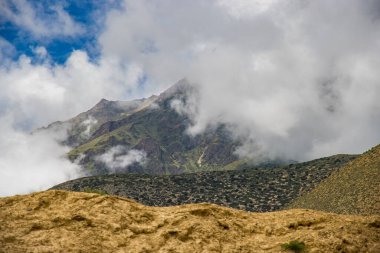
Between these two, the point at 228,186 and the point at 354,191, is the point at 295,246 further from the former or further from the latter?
the point at 228,186

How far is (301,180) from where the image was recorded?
14750 centimetres

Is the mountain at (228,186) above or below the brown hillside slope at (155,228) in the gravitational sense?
above

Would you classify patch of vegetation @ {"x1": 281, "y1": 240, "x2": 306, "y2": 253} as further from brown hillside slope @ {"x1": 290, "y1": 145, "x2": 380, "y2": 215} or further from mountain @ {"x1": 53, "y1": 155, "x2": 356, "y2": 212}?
mountain @ {"x1": 53, "y1": 155, "x2": 356, "y2": 212}

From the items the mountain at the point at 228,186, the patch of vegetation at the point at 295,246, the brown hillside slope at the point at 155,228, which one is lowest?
the patch of vegetation at the point at 295,246

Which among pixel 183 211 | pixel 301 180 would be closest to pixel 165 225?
pixel 183 211

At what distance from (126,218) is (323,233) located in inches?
282

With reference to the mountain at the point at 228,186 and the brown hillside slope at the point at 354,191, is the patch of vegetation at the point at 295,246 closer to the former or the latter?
the brown hillside slope at the point at 354,191

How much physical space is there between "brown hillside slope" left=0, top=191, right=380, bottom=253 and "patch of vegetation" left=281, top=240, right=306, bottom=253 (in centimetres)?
21

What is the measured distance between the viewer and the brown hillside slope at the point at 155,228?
1548 cm

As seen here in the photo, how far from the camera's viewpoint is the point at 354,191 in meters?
79.0

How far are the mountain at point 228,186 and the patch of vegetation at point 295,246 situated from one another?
117 m

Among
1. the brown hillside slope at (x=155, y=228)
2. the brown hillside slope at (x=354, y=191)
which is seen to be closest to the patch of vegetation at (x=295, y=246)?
the brown hillside slope at (x=155, y=228)

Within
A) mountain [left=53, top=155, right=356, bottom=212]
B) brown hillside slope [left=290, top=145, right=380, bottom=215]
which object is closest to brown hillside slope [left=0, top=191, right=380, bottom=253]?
brown hillside slope [left=290, top=145, right=380, bottom=215]

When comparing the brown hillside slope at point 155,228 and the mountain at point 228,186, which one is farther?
the mountain at point 228,186
